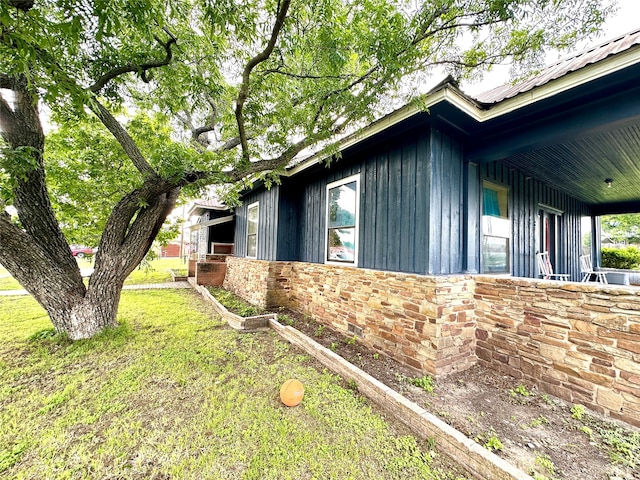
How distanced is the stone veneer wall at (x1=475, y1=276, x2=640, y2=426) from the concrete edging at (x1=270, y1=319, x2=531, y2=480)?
63.5 inches

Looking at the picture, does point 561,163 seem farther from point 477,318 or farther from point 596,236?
point 596,236

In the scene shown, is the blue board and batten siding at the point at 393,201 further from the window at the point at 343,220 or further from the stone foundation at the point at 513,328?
the stone foundation at the point at 513,328

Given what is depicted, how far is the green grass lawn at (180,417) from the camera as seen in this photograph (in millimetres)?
1879

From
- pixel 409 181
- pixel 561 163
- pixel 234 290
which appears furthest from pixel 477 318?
A: pixel 234 290

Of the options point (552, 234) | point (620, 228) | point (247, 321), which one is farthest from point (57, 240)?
point (620, 228)

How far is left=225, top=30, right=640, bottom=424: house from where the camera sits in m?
2.53

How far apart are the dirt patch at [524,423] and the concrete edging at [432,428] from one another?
0.67 ft

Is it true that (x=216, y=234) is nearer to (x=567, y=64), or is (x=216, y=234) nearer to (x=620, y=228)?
(x=567, y=64)

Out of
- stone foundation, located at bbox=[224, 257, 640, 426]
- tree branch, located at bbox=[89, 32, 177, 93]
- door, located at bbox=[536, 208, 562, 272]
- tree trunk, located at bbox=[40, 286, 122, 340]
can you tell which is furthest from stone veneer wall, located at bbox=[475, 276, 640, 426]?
tree trunk, located at bbox=[40, 286, 122, 340]

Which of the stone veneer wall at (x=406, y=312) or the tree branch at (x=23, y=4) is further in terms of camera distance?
the stone veneer wall at (x=406, y=312)

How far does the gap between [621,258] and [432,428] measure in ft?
39.9

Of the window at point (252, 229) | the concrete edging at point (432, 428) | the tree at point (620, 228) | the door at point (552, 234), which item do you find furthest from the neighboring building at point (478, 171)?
the tree at point (620, 228)

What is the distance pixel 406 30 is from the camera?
2.73 meters

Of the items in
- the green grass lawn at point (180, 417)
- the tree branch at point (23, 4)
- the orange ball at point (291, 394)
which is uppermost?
the tree branch at point (23, 4)
